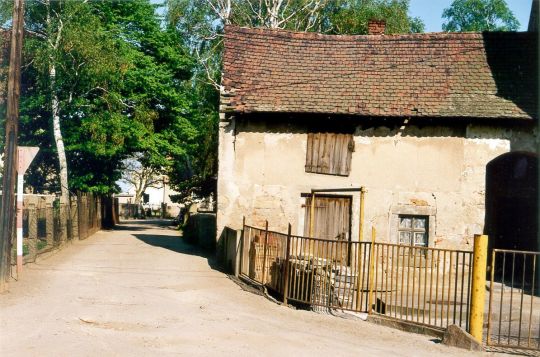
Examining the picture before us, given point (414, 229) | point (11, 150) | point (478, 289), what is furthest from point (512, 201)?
point (11, 150)

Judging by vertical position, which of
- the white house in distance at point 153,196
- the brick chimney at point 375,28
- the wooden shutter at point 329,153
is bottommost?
the white house in distance at point 153,196

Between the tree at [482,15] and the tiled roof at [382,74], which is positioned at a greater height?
the tree at [482,15]

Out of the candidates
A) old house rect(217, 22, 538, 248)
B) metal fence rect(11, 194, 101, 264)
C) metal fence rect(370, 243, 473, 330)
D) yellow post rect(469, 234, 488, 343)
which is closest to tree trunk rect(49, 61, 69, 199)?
metal fence rect(11, 194, 101, 264)

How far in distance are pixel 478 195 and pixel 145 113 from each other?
19.6 m

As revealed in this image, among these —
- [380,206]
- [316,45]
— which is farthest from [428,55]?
[380,206]

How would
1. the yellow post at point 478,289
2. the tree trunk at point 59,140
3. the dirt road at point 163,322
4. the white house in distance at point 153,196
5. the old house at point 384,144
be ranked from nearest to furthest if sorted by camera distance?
the dirt road at point 163,322
the yellow post at point 478,289
the old house at point 384,144
the tree trunk at point 59,140
the white house in distance at point 153,196

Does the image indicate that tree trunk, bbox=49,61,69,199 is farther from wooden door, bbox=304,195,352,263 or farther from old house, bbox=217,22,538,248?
wooden door, bbox=304,195,352,263

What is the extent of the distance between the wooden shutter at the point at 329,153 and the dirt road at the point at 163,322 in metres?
4.61

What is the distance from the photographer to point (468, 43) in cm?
2109

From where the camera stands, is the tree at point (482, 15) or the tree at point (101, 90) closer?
the tree at point (101, 90)

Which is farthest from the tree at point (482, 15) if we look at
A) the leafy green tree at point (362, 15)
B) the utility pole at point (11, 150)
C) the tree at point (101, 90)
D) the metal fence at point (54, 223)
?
the utility pole at point (11, 150)

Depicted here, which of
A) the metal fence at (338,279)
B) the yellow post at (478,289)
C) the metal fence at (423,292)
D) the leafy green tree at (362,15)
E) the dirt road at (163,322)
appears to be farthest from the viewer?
the leafy green tree at (362,15)

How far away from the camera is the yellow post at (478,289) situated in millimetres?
9930

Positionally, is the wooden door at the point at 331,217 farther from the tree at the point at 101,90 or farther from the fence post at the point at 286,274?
the tree at the point at 101,90
